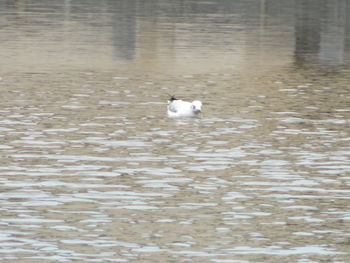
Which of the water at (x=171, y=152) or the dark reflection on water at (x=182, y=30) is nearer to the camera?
the water at (x=171, y=152)

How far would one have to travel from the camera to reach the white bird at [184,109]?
30.2m

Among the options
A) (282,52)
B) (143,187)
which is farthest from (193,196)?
(282,52)

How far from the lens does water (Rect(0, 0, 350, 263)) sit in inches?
672

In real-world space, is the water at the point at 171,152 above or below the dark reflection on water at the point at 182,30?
above

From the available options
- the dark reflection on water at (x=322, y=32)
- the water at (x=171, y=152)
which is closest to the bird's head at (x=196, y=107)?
the water at (x=171, y=152)

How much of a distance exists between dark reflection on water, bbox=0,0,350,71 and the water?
1.09 feet

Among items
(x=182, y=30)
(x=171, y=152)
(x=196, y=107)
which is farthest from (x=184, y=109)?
(x=182, y=30)

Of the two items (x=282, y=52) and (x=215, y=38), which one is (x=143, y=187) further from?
(x=215, y=38)

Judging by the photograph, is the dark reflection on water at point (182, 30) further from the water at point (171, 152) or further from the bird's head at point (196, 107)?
the bird's head at point (196, 107)

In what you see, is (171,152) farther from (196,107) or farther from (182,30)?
(182,30)

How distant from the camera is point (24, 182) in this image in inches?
837

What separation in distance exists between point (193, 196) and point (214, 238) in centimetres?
316

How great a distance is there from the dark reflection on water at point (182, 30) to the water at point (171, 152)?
33 centimetres

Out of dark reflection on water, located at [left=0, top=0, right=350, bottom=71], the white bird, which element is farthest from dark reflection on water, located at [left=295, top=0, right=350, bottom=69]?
the white bird
